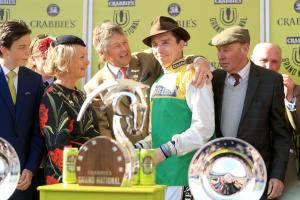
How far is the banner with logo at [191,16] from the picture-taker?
4.52 meters

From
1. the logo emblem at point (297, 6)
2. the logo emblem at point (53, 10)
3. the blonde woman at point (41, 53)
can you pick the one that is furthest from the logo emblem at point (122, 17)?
the logo emblem at point (297, 6)

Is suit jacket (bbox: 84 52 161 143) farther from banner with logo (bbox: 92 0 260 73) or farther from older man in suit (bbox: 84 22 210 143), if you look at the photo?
banner with logo (bbox: 92 0 260 73)

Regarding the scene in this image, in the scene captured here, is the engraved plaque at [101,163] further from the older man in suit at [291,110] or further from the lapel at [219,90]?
the older man in suit at [291,110]

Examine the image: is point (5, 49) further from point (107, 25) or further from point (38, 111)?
point (107, 25)

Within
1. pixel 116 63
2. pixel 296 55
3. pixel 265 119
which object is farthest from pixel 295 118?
pixel 116 63

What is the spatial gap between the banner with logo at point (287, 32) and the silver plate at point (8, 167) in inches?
96.9

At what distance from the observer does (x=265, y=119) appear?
3.25m

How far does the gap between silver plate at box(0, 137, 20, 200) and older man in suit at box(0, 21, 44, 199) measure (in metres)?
0.73

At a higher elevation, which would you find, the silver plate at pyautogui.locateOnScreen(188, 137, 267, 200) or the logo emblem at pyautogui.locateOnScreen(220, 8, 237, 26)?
the logo emblem at pyautogui.locateOnScreen(220, 8, 237, 26)

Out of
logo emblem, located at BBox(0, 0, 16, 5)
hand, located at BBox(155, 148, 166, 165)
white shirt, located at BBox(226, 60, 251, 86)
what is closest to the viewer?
hand, located at BBox(155, 148, 166, 165)

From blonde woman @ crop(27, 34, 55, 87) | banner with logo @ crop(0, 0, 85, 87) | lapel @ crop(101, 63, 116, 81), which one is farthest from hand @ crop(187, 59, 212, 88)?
banner with logo @ crop(0, 0, 85, 87)

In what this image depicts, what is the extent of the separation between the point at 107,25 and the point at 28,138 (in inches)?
31.2

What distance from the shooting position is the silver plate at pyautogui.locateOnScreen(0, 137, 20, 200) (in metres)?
2.38

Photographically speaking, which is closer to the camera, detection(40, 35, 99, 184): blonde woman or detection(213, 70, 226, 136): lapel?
detection(40, 35, 99, 184): blonde woman
